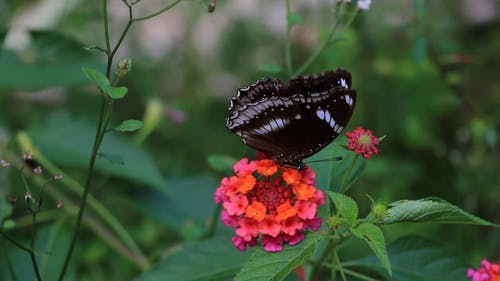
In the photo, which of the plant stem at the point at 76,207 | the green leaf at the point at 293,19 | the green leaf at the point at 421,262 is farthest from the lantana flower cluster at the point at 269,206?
the plant stem at the point at 76,207

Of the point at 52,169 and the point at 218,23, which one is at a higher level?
the point at 218,23

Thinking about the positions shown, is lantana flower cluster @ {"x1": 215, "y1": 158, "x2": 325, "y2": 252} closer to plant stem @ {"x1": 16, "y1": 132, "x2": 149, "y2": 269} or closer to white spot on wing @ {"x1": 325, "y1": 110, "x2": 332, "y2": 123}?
white spot on wing @ {"x1": 325, "y1": 110, "x2": 332, "y2": 123}

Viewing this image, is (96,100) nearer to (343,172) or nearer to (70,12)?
(70,12)

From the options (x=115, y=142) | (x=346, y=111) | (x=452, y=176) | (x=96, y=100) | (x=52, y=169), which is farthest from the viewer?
(x=96, y=100)

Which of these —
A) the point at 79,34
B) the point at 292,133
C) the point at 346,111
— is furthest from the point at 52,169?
the point at 79,34

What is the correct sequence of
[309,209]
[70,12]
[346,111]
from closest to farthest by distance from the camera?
1. [309,209]
2. [346,111]
3. [70,12]

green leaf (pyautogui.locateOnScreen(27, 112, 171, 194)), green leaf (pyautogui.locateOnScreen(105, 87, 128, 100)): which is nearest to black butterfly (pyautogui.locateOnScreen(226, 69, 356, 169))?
green leaf (pyautogui.locateOnScreen(105, 87, 128, 100))
